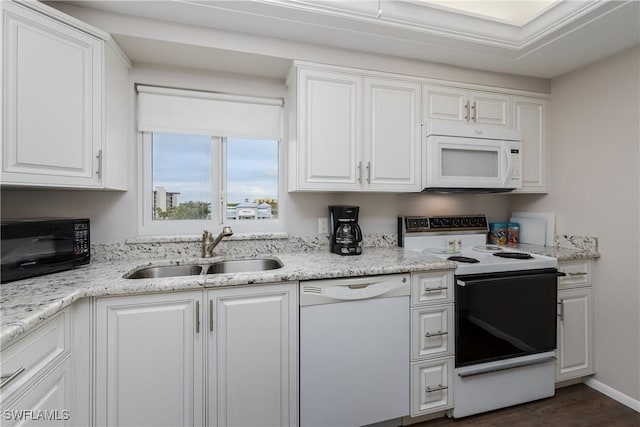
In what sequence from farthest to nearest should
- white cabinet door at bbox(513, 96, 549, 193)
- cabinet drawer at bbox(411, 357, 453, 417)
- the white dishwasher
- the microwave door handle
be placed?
white cabinet door at bbox(513, 96, 549, 193)
the microwave door handle
cabinet drawer at bbox(411, 357, 453, 417)
the white dishwasher

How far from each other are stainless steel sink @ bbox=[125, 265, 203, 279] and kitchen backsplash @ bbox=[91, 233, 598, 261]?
0.15 meters

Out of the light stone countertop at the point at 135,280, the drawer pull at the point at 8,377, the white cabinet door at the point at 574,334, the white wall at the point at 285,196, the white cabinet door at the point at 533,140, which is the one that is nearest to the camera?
the drawer pull at the point at 8,377

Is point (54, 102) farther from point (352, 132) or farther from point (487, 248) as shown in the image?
point (487, 248)

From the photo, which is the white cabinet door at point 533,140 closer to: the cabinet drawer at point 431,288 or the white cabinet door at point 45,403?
the cabinet drawer at point 431,288

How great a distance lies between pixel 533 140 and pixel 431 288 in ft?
5.21

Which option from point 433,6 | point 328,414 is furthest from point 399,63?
point 328,414

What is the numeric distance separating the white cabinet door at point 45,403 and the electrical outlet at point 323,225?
59.8 inches

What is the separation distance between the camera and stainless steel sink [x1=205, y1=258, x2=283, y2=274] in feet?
5.99

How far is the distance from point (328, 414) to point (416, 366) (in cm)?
55

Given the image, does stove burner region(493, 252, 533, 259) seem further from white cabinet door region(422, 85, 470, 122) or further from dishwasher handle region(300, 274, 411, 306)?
white cabinet door region(422, 85, 470, 122)

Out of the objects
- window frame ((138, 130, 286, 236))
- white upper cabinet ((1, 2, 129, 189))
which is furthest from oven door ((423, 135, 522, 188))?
white upper cabinet ((1, 2, 129, 189))

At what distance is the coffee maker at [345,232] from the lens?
1.93 metres

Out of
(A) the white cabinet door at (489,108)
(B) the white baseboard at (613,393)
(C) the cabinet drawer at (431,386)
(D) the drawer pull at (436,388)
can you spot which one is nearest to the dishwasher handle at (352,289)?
(C) the cabinet drawer at (431,386)

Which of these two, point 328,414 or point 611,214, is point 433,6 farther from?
point 328,414
